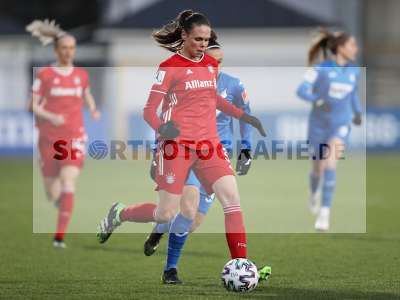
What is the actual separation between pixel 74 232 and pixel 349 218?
3.73m

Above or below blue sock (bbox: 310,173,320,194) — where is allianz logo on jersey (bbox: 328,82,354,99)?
above

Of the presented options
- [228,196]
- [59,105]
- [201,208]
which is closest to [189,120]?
[228,196]

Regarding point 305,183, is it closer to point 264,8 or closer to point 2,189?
point 2,189

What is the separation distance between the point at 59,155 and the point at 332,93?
3760 mm

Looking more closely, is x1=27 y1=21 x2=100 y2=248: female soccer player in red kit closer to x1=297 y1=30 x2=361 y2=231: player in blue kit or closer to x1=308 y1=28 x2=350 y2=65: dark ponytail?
x1=297 y1=30 x2=361 y2=231: player in blue kit

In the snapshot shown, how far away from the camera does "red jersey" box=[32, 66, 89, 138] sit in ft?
39.1

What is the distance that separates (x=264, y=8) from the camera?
37188mm

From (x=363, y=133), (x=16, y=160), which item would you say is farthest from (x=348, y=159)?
(x=16, y=160)

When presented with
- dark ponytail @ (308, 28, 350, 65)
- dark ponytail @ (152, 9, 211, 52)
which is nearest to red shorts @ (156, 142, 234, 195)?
dark ponytail @ (152, 9, 211, 52)

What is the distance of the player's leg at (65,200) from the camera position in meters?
11.4

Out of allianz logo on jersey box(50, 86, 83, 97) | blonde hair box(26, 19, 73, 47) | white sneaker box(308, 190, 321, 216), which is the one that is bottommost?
white sneaker box(308, 190, 321, 216)

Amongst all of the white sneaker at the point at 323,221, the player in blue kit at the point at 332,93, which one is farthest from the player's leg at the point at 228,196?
the player in blue kit at the point at 332,93

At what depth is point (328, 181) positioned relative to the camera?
13125 mm

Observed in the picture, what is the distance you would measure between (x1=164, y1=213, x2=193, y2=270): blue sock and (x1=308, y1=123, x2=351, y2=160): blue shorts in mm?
5033
